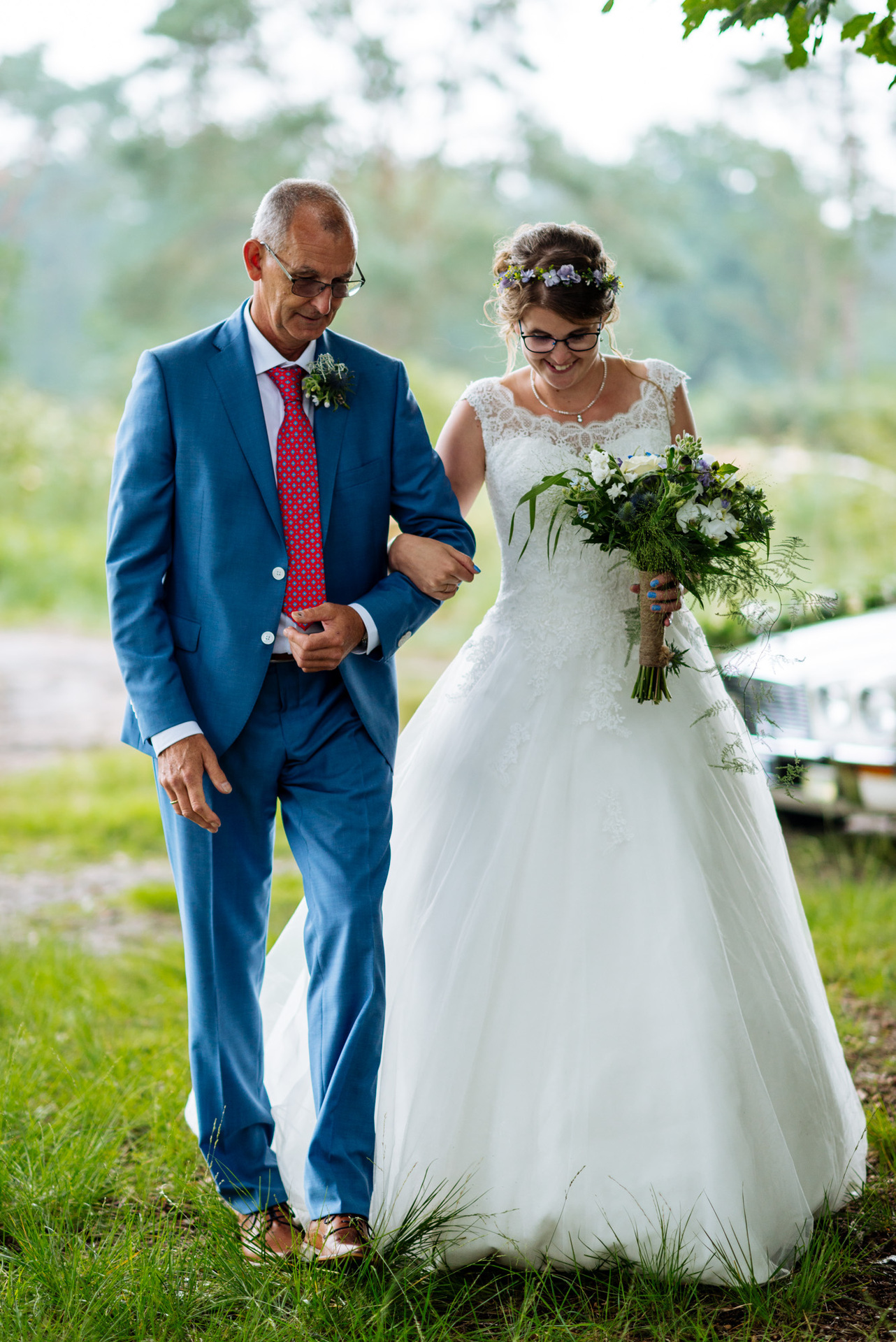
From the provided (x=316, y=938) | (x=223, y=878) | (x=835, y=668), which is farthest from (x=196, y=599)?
(x=835, y=668)

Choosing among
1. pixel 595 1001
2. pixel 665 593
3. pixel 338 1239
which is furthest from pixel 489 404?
pixel 338 1239

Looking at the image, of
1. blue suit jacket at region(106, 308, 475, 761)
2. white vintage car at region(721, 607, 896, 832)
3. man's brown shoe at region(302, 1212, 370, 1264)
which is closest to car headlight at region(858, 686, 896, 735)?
white vintage car at region(721, 607, 896, 832)

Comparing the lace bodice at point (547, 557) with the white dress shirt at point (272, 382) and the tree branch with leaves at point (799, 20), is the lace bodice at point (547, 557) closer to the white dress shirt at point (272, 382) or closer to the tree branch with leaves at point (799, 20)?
the white dress shirt at point (272, 382)

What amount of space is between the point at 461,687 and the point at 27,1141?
1554mm

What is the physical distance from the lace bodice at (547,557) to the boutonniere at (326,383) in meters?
0.58

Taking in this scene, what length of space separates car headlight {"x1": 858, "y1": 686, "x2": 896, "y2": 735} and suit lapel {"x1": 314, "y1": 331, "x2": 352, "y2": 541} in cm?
319

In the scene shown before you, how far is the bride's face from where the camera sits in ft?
10.1

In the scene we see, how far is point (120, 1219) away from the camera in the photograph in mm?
2961

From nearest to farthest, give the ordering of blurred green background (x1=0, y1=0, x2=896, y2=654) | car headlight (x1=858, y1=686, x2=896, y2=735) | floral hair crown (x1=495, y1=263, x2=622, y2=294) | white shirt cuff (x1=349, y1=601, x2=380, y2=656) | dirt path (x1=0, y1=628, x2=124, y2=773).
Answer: white shirt cuff (x1=349, y1=601, x2=380, y2=656), floral hair crown (x1=495, y1=263, x2=622, y2=294), car headlight (x1=858, y1=686, x2=896, y2=735), dirt path (x1=0, y1=628, x2=124, y2=773), blurred green background (x1=0, y1=0, x2=896, y2=654)

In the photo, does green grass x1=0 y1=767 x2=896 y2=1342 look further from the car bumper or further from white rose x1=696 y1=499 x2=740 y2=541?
white rose x1=696 y1=499 x2=740 y2=541

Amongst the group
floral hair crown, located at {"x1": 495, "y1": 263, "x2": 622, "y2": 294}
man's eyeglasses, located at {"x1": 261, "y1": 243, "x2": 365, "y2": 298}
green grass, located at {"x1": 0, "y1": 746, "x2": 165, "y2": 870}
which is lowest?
green grass, located at {"x1": 0, "y1": 746, "x2": 165, "y2": 870}

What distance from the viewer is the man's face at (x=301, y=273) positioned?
8.43 ft

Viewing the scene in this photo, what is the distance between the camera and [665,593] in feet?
9.16

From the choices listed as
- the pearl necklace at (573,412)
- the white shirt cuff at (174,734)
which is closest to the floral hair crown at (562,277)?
the pearl necklace at (573,412)
